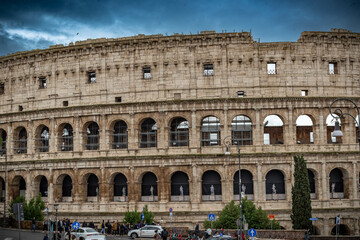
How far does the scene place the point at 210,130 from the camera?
48406 mm

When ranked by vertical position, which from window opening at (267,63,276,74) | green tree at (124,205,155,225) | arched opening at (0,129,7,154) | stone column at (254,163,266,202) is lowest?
green tree at (124,205,155,225)

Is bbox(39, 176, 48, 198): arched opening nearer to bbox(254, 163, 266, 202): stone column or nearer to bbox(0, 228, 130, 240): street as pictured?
bbox(0, 228, 130, 240): street

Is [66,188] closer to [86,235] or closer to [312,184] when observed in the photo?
[86,235]

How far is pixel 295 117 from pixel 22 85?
102 feet

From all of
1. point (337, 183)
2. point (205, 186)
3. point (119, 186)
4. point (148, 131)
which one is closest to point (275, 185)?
point (337, 183)

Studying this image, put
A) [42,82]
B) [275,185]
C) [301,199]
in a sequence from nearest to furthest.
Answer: [301,199], [275,185], [42,82]

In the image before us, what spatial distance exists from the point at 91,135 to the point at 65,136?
3871 mm

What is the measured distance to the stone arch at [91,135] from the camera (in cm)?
5081

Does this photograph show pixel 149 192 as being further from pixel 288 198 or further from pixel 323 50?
pixel 323 50

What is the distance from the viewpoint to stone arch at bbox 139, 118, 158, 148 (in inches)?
1953

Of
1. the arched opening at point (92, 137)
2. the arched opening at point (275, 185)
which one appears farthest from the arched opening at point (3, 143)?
the arched opening at point (275, 185)

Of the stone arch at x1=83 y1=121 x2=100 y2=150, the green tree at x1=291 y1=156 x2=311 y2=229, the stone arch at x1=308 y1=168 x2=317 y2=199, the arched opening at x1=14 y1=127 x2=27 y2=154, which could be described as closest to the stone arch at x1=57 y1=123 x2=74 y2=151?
the stone arch at x1=83 y1=121 x2=100 y2=150

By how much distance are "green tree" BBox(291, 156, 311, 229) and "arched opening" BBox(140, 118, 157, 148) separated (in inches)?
606

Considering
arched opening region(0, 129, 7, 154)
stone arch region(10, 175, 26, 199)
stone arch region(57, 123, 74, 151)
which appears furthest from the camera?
arched opening region(0, 129, 7, 154)
